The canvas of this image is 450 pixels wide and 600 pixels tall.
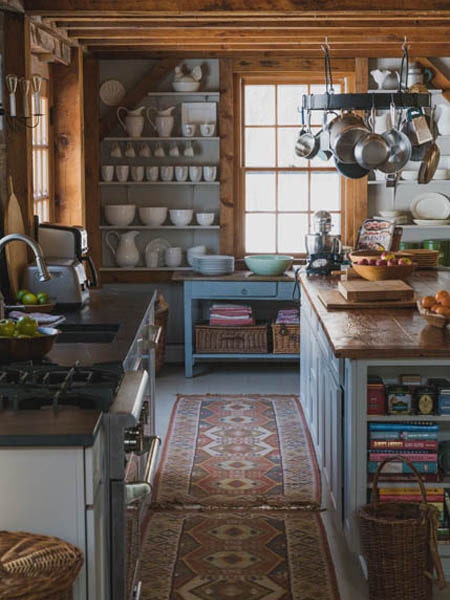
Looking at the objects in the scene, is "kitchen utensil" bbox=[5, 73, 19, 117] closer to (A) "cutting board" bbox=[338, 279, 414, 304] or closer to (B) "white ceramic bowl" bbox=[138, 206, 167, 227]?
(A) "cutting board" bbox=[338, 279, 414, 304]

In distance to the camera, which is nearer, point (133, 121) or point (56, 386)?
point (56, 386)

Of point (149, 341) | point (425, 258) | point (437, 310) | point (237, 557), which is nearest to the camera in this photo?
point (237, 557)

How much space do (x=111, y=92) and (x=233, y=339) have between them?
230cm

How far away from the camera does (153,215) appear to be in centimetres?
850

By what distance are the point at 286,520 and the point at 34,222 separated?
7.71ft

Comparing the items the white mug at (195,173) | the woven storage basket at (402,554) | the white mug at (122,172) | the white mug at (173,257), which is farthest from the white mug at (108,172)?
the woven storage basket at (402,554)

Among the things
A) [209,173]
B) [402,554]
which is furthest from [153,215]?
[402,554]

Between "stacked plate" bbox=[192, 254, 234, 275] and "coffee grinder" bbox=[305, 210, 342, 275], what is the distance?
114 centimetres

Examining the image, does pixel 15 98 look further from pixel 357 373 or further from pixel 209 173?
pixel 209 173

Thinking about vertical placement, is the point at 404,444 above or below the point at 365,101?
below

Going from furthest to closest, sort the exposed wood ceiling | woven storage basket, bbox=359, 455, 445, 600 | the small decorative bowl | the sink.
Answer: the exposed wood ceiling, the small decorative bowl, the sink, woven storage basket, bbox=359, 455, 445, 600

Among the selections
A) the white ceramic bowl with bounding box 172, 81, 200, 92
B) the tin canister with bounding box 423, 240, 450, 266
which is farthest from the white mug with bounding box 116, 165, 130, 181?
the tin canister with bounding box 423, 240, 450, 266

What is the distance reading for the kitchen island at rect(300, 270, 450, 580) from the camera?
408 centimetres

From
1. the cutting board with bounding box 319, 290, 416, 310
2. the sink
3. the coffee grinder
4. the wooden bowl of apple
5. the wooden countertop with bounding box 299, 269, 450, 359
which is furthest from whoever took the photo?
the coffee grinder
